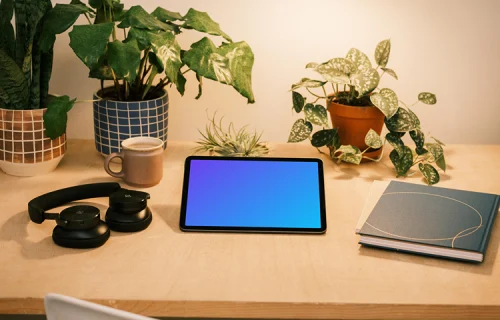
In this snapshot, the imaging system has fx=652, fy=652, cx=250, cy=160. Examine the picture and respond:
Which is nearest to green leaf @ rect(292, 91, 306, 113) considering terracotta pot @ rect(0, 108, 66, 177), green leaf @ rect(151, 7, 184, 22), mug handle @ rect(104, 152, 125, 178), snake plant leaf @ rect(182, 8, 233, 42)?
snake plant leaf @ rect(182, 8, 233, 42)

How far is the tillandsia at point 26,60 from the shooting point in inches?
51.6

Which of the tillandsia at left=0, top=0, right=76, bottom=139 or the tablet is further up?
the tillandsia at left=0, top=0, right=76, bottom=139

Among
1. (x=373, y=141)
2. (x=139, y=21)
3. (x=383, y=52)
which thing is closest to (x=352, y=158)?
(x=373, y=141)

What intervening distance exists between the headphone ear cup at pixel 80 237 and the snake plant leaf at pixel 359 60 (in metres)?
0.69

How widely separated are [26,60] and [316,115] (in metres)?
0.63

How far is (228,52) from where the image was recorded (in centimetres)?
137

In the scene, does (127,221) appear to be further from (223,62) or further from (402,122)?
(402,122)

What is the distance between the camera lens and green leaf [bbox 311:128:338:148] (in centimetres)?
148

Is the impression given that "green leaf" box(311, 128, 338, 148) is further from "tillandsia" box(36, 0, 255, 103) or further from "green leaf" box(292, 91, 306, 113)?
"tillandsia" box(36, 0, 255, 103)

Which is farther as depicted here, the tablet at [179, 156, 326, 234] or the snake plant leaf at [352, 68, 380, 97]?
the snake plant leaf at [352, 68, 380, 97]

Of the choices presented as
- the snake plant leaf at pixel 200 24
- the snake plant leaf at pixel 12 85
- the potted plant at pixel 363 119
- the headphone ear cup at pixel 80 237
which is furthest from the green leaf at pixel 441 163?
the snake plant leaf at pixel 12 85

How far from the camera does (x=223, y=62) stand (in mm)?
1347

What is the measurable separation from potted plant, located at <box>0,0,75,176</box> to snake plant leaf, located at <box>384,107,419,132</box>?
69 cm

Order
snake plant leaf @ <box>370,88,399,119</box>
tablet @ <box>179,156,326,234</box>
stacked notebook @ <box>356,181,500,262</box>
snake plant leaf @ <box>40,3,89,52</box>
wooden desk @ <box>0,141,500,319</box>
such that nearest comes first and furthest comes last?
wooden desk @ <box>0,141,500,319</box> < stacked notebook @ <box>356,181,500,262</box> < tablet @ <box>179,156,326,234</box> < snake plant leaf @ <box>40,3,89,52</box> < snake plant leaf @ <box>370,88,399,119</box>
